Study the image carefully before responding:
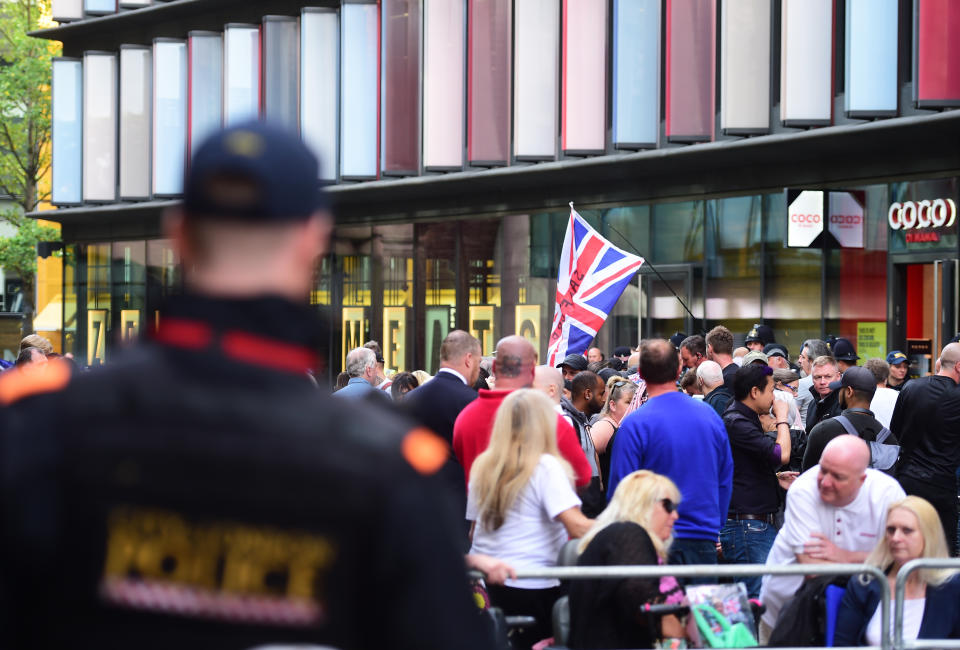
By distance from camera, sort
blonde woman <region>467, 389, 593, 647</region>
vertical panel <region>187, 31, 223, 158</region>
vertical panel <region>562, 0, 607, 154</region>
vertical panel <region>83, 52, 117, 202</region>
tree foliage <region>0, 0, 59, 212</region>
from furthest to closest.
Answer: tree foliage <region>0, 0, 59, 212</region>, vertical panel <region>83, 52, 117, 202</region>, vertical panel <region>187, 31, 223, 158</region>, vertical panel <region>562, 0, 607, 154</region>, blonde woman <region>467, 389, 593, 647</region>

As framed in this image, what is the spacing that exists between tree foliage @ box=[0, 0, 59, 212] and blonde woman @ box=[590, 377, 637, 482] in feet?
116

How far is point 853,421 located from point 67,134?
31164 millimetres

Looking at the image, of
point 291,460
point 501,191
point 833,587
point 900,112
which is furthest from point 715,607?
point 501,191

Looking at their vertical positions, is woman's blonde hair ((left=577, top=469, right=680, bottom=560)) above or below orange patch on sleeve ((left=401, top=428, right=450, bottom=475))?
below

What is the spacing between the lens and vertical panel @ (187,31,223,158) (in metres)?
33.1

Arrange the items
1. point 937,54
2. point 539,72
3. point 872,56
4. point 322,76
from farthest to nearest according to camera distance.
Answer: point 322,76 → point 539,72 → point 872,56 → point 937,54

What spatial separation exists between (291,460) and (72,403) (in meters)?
0.31

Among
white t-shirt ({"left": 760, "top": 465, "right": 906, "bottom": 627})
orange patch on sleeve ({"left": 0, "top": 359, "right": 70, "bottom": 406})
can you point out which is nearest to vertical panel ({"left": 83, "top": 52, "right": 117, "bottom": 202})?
white t-shirt ({"left": 760, "top": 465, "right": 906, "bottom": 627})

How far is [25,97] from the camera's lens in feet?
138

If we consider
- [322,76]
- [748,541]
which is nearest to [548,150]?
[322,76]

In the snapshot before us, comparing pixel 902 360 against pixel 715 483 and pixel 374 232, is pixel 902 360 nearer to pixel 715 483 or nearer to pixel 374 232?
pixel 715 483

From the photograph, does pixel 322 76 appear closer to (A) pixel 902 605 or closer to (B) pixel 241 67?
(B) pixel 241 67

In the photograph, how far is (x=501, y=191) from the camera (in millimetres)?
27719

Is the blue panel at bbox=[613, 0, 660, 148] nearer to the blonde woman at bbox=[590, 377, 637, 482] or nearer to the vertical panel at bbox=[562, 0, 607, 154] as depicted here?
the vertical panel at bbox=[562, 0, 607, 154]
